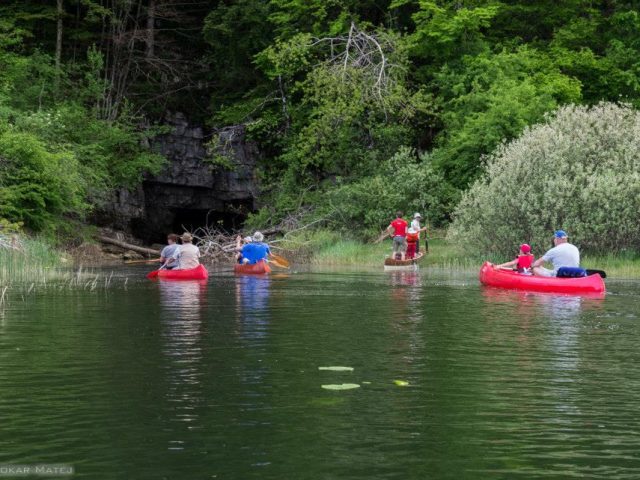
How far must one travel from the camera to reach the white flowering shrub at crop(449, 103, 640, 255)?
34438 mm

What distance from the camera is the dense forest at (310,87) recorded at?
1686 inches

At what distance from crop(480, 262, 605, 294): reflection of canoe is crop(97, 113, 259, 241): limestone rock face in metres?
24.0

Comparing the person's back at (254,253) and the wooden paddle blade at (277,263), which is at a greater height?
the person's back at (254,253)

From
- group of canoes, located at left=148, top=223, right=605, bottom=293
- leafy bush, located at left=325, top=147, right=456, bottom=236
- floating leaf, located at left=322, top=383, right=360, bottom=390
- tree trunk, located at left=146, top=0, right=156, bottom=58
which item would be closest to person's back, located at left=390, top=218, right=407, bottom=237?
group of canoes, located at left=148, top=223, right=605, bottom=293

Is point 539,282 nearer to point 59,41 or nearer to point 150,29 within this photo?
point 59,41

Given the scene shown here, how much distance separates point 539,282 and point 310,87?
911 inches

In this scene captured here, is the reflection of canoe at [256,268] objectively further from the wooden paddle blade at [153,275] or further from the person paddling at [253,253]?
the wooden paddle blade at [153,275]

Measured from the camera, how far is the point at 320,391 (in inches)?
461

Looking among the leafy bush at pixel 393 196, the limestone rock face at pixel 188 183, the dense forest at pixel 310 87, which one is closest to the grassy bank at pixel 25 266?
the dense forest at pixel 310 87

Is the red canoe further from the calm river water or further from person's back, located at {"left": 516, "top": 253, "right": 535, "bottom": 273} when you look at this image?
the calm river water

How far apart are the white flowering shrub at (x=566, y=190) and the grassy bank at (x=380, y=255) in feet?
2.10

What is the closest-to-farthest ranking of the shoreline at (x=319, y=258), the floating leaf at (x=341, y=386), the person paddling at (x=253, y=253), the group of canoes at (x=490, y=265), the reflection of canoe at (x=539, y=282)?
the floating leaf at (x=341, y=386) < the reflection of canoe at (x=539, y=282) < the group of canoes at (x=490, y=265) < the shoreline at (x=319, y=258) < the person paddling at (x=253, y=253)

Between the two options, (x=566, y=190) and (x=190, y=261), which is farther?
(x=566, y=190)

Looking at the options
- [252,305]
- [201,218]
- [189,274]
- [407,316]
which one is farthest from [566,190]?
[201,218]
